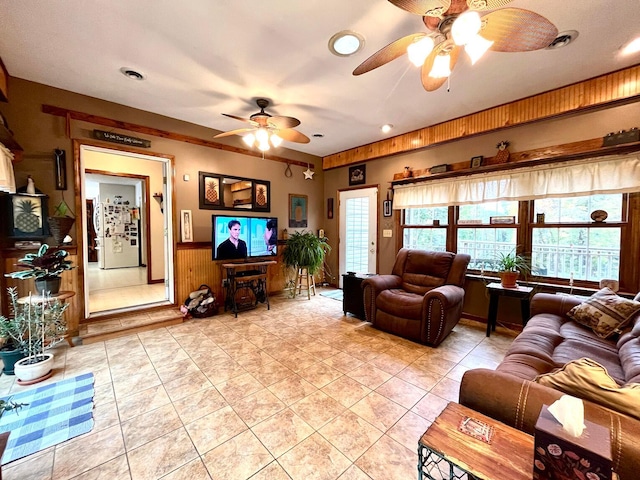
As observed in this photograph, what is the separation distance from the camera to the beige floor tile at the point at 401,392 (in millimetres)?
1997

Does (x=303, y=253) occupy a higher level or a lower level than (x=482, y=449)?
higher

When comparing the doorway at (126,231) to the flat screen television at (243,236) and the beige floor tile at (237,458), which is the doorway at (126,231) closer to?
the flat screen television at (243,236)

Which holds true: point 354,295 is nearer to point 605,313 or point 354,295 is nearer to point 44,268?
point 605,313

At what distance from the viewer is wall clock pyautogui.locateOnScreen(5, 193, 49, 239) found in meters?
2.66

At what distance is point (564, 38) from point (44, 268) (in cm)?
489

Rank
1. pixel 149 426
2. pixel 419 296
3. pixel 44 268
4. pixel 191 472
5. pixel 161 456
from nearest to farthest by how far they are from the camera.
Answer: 1. pixel 191 472
2. pixel 161 456
3. pixel 149 426
4. pixel 44 268
5. pixel 419 296

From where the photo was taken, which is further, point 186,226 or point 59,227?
point 186,226

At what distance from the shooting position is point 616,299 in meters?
2.14

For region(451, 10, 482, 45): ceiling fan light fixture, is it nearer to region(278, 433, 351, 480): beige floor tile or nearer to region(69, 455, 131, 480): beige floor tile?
region(278, 433, 351, 480): beige floor tile

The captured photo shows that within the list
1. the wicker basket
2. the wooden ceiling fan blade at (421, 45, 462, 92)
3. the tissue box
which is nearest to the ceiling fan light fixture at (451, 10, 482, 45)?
the wooden ceiling fan blade at (421, 45, 462, 92)

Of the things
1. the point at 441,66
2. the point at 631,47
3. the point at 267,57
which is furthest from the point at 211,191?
the point at 631,47

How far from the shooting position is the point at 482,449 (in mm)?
909

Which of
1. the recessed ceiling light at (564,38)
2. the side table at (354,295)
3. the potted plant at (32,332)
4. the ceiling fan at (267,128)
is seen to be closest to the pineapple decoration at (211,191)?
the ceiling fan at (267,128)

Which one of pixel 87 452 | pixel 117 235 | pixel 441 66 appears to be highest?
pixel 441 66
